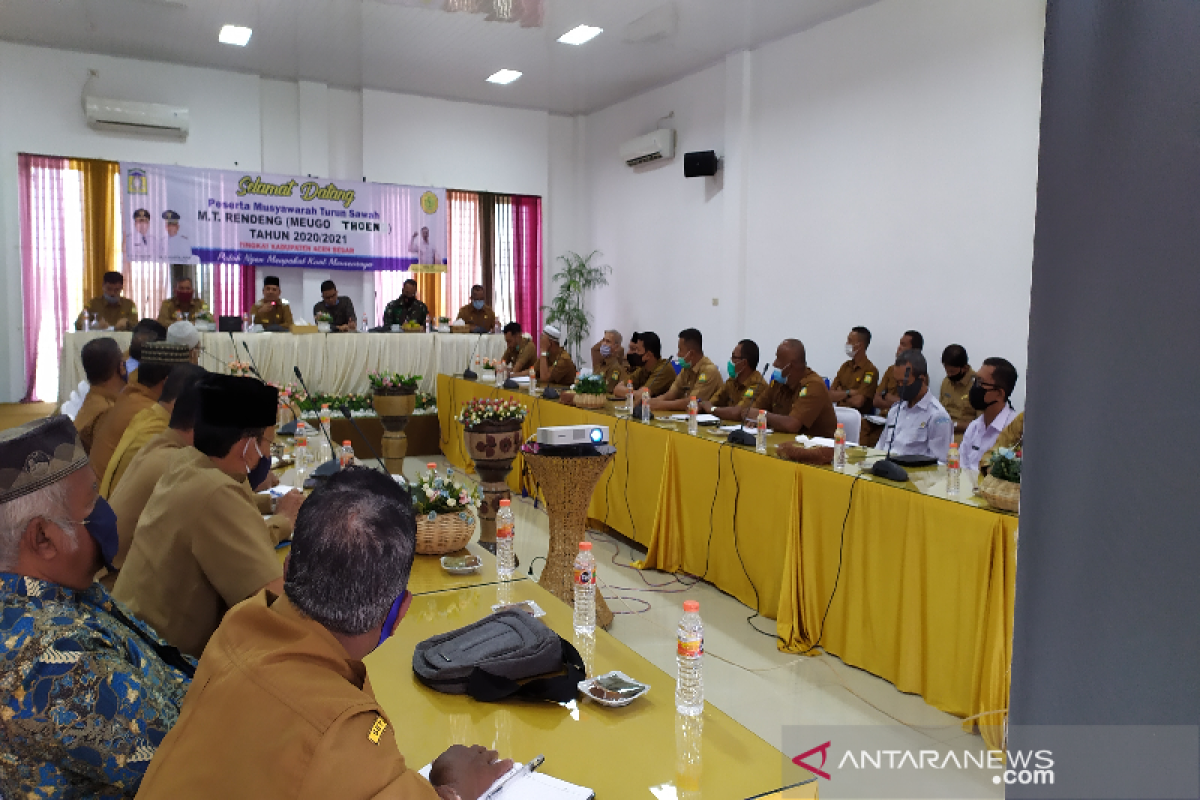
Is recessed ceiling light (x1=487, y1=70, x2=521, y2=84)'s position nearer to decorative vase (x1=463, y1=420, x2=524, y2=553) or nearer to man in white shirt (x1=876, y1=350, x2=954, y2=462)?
man in white shirt (x1=876, y1=350, x2=954, y2=462)

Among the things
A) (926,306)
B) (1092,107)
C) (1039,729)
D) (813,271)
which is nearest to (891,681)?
(1039,729)

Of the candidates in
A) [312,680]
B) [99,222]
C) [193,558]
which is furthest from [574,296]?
[312,680]

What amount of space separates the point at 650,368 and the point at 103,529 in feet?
18.3

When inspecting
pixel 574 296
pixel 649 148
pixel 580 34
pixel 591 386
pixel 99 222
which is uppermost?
pixel 580 34

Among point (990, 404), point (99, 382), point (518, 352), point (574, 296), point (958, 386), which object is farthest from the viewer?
point (574, 296)

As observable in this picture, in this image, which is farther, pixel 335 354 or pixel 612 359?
pixel 335 354

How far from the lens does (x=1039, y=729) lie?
754mm

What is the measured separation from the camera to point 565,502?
3297 millimetres

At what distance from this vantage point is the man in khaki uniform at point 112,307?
796 cm

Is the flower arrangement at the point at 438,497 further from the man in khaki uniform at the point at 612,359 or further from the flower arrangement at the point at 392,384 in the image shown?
the man in khaki uniform at the point at 612,359

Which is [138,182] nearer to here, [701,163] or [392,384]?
[392,384]

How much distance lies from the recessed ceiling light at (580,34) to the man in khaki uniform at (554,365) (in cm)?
288

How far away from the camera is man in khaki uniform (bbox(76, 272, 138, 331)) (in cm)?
796

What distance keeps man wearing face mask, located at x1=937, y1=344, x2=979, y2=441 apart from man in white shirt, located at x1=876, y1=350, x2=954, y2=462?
92 cm
